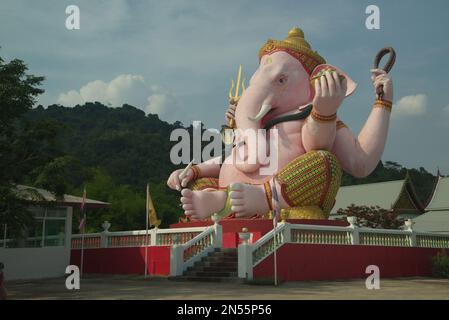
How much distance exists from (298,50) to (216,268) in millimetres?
7708

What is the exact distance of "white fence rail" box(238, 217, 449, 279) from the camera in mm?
13789

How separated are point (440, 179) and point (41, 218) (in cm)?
2378

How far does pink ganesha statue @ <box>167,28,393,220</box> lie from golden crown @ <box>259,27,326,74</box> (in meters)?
0.03

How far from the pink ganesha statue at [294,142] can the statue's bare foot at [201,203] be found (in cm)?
3

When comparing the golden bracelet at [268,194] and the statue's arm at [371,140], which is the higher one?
the statue's arm at [371,140]

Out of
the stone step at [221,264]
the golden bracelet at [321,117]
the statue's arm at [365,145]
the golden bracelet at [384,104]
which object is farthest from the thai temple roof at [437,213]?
the stone step at [221,264]

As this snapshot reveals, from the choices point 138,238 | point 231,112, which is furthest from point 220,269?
point 231,112

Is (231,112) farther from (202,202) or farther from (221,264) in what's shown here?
(221,264)

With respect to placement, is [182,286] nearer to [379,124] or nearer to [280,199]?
[280,199]

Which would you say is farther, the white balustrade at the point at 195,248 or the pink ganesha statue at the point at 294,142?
the pink ganesha statue at the point at 294,142

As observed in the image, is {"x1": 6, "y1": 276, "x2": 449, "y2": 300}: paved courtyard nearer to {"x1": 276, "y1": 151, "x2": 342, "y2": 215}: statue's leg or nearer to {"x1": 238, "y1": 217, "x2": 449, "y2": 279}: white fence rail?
{"x1": 238, "y1": 217, "x2": 449, "y2": 279}: white fence rail

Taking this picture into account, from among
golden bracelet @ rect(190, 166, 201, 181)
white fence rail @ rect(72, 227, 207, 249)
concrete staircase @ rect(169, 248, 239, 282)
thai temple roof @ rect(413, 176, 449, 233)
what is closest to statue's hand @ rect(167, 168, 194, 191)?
golden bracelet @ rect(190, 166, 201, 181)

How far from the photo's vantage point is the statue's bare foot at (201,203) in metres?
17.1

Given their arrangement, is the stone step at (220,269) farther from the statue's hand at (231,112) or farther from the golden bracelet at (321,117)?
the statue's hand at (231,112)
